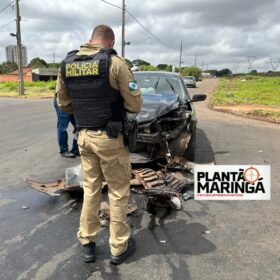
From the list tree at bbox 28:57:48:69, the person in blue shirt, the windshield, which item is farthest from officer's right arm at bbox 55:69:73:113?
tree at bbox 28:57:48:69

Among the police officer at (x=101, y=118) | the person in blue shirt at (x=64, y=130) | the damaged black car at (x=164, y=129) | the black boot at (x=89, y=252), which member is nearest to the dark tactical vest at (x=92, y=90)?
the police officer at (x=101, y=118)

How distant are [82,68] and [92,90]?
186 millimetres

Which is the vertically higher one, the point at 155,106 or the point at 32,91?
the point at 155,106

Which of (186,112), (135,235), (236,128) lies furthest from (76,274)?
(236,128)

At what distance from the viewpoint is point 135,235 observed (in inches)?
136

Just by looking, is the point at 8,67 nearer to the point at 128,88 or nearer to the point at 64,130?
the point at 64,130

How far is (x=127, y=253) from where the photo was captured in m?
3.03

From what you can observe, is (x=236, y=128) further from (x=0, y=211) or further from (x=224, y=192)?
(x=0, y=211)

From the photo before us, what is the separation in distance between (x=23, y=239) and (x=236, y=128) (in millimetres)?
8388

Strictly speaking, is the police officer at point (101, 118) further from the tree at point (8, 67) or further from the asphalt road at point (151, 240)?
the tree at point (8, 67)

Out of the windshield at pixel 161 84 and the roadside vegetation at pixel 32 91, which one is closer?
the windshield at pixel 161 84

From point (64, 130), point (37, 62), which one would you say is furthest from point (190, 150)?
point (37, 62)

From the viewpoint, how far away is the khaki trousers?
9.36 ft

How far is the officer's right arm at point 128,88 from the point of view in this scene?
2.72 m
